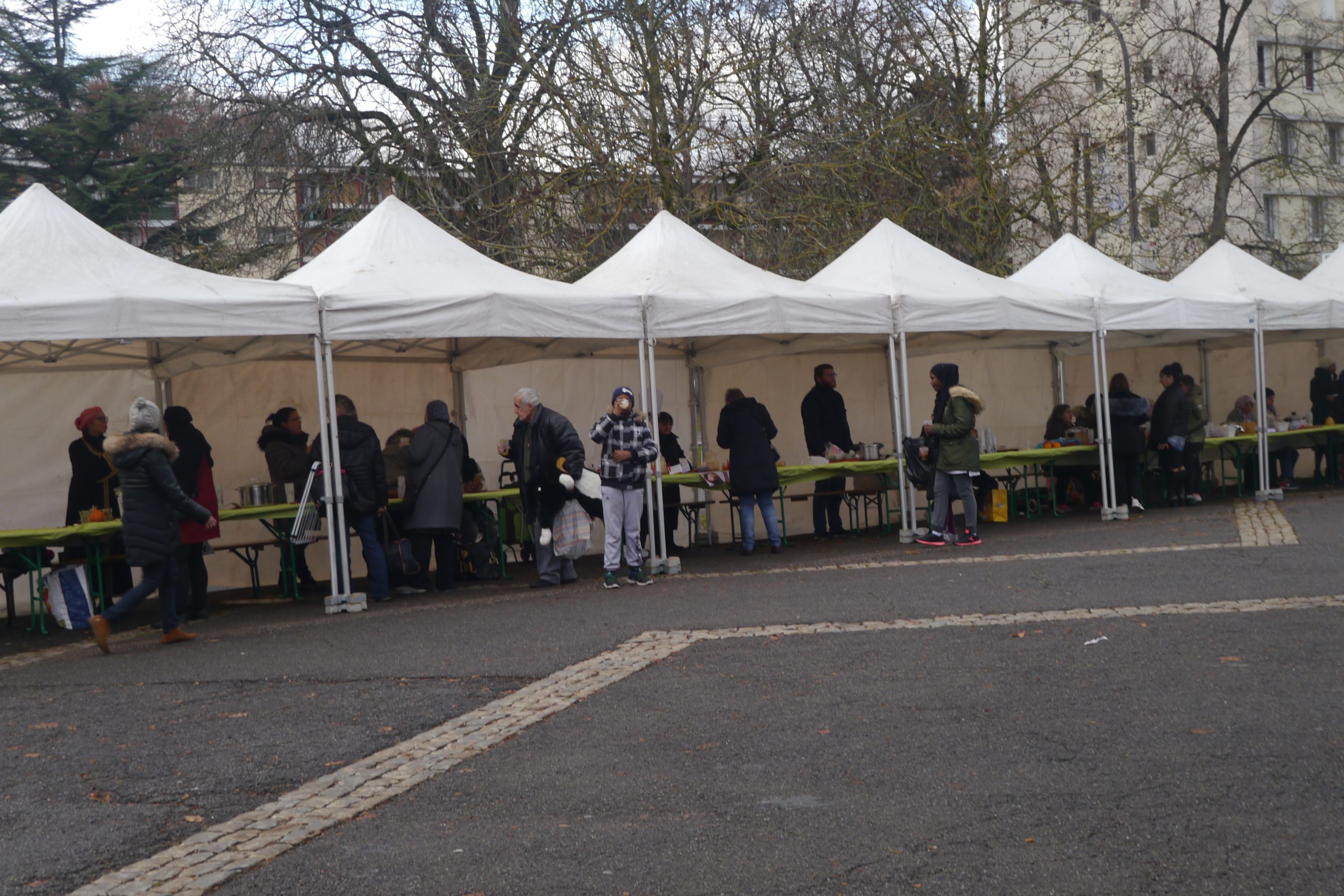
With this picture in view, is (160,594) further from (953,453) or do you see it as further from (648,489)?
(953,453)

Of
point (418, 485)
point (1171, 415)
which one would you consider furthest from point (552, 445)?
point (1171, 415)

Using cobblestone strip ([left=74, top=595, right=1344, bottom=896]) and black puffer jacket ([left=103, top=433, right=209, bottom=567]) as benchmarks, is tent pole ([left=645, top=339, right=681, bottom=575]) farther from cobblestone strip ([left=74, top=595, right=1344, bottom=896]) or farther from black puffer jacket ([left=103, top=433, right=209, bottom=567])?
black puffer jacket ([left=103, top=433, right=209, bottom=567])

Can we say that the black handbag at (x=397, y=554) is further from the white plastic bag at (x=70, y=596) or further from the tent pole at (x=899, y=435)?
the tent pole at (x=899, y=435)

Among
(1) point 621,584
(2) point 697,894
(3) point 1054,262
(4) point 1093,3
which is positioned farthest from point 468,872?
(4) point 1093,3

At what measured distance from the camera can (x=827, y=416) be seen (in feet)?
48.2

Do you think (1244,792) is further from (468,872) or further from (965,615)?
(965,615)

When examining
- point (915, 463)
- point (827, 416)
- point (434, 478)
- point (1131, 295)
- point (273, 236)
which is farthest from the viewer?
point (273, 236)

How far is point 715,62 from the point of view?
58.6ft

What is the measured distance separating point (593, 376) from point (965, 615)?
7.01m

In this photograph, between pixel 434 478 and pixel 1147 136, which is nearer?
pixel 434 478

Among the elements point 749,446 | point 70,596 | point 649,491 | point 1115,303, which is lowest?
point 70,596

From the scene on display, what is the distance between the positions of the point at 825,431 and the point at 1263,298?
5408 millimetres

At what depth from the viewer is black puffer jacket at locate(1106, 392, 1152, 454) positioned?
47.6 ft

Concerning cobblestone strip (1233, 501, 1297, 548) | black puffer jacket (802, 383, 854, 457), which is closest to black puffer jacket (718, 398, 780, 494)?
black puffer jacket (802, 383, 854, 457)
